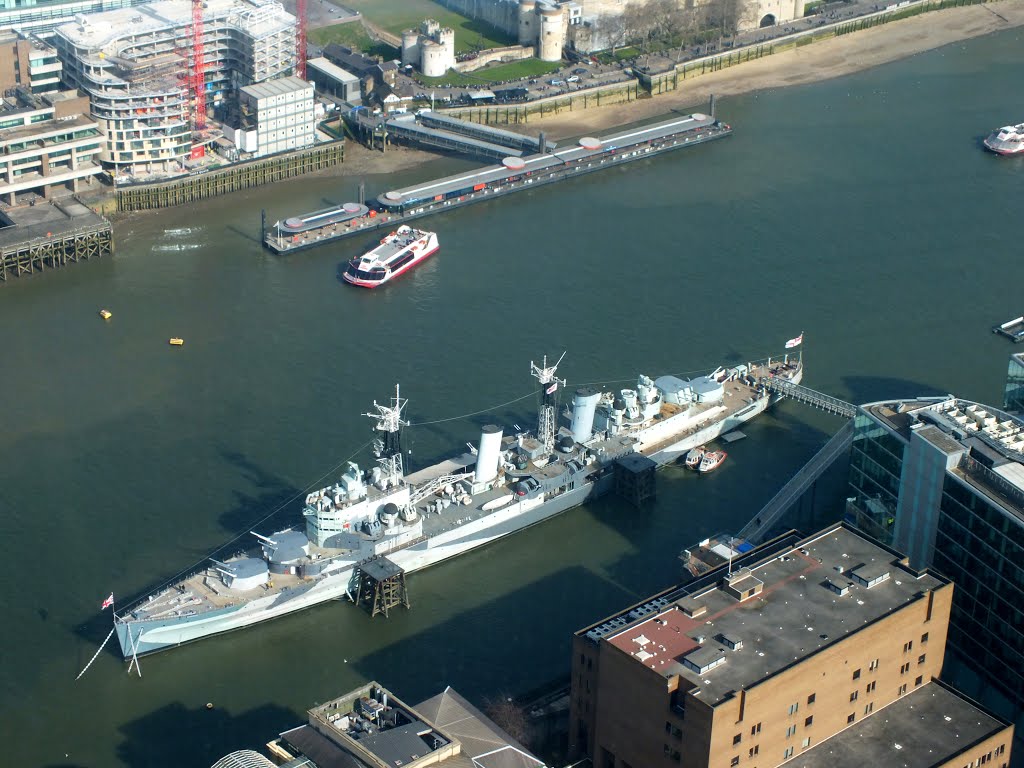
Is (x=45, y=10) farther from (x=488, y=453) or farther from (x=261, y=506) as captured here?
(x=488, y=453)

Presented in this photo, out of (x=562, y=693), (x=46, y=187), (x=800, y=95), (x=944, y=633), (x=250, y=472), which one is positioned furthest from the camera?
(x=800, y=95)

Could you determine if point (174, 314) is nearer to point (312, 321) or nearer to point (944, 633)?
point (312, 321)

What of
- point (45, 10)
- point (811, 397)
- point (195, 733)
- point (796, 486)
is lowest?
point (195, 733)

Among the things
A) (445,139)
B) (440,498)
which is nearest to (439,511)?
(440,498)

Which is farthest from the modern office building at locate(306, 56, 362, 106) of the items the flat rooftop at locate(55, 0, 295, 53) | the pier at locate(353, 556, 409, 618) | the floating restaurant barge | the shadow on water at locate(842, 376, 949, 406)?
the pier at locate(353, 556, 409, 618)

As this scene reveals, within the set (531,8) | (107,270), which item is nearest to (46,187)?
(107,270)

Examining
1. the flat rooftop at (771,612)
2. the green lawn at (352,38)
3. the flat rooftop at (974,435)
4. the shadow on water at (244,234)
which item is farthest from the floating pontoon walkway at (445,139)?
the flat rooftop at (771,612)

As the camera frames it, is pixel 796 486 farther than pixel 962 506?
Yes
